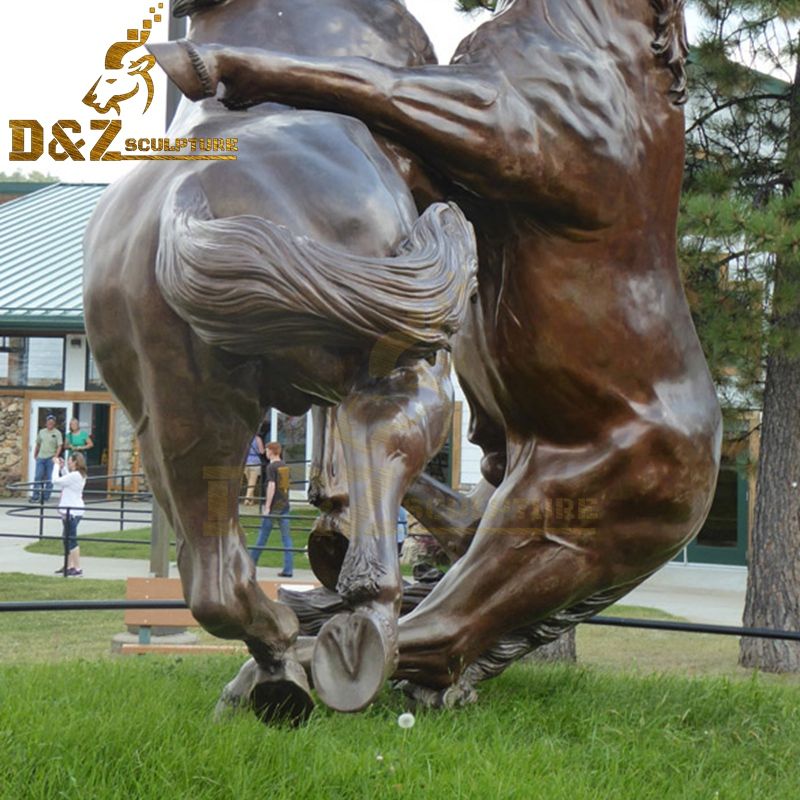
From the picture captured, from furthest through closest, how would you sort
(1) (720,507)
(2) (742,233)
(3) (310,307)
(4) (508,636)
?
(1) (720,507)
(2) (742,233)
(4) (508,636)
(3) (310,307)

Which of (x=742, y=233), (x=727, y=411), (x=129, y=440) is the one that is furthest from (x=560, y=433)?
(x=129, y=440)

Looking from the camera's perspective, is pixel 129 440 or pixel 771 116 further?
pixel 129 440

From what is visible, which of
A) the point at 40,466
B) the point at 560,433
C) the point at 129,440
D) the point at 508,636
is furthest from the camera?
the point at 129,440

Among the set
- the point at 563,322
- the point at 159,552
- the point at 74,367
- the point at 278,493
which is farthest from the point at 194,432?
the point at 74,367

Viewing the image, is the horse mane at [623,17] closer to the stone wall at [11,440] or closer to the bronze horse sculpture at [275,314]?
the bronze horse sculpture at [275,314]

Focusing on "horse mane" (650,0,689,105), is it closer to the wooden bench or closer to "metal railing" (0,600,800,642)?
"metal railing" (0,600,800,642)

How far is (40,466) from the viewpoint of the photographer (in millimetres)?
19422

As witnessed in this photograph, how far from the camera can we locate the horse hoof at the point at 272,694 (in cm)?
266

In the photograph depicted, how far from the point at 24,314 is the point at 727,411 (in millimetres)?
14286

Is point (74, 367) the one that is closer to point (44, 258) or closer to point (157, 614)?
point (44, 258)

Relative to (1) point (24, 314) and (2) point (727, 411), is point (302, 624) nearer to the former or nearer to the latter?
(2) point (727, 411)

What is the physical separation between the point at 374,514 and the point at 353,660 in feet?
0.90

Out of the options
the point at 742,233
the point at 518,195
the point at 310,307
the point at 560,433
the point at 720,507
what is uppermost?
the point at 742,233

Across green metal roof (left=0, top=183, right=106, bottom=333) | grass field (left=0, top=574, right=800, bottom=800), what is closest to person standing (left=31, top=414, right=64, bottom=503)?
green metal roof (left=0, top=183, right=106, bottom=333)
